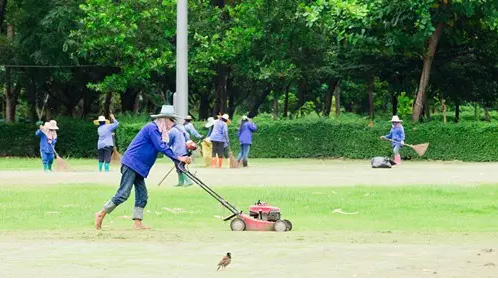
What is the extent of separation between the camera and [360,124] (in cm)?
4675

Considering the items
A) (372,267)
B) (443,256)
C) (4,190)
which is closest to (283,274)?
(372,267)

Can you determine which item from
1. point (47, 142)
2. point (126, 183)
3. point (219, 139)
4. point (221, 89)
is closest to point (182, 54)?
point (219, 139)

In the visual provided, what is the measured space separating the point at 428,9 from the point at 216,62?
12.9 meters

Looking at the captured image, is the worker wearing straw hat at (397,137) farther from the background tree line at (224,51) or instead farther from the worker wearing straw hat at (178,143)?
the worker wearing straw hat at (178,143)

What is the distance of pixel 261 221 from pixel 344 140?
30.7m

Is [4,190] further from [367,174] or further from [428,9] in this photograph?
[428,9]

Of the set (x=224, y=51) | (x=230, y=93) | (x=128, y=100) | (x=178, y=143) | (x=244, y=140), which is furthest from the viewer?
(x=230, y=93)

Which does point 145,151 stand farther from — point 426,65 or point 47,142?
point 426,65

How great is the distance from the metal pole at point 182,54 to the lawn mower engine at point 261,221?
2109 centimetres

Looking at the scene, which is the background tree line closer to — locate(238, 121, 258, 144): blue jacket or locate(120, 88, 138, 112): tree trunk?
locate(120, 88, 138, 112): tree trunk

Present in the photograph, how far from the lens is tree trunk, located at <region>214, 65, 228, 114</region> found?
57531 mm

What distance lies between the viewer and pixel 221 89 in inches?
2293

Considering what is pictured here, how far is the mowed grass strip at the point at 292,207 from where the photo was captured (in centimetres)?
1844

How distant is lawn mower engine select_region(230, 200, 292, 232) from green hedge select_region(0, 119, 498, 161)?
28616 mm
